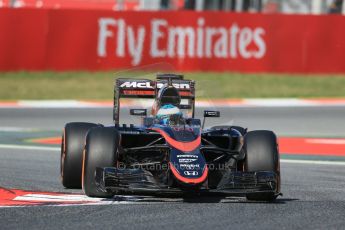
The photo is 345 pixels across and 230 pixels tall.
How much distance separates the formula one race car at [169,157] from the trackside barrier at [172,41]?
541 inches

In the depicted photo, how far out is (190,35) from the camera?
84.3 feet

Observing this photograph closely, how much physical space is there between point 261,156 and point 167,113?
133 centimetres

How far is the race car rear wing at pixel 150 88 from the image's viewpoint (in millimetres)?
11781

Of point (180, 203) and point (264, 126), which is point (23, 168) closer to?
point (180, 203)

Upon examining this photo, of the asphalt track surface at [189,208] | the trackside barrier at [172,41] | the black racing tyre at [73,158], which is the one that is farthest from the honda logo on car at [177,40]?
the black racing tyre at [73,158]

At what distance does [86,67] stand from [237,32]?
367 cm

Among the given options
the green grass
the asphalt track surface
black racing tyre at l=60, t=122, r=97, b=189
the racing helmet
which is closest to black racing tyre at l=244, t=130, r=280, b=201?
the asphalt track surface

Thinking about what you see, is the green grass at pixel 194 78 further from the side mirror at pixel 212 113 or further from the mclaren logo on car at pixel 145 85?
the side mirror at pixel 212 113

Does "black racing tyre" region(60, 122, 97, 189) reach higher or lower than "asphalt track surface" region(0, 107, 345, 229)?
higher

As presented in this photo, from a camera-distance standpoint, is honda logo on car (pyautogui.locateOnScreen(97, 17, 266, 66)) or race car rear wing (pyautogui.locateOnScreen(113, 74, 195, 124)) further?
honda logo on car (pyautogui.locateOnScreen(97, 17, 266, 66))

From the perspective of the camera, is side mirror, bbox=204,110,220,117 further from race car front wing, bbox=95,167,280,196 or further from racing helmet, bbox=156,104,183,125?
race car front wing, bbox=95,167,280,196

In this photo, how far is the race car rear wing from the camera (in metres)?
11.8

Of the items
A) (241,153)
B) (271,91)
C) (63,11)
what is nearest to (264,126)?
(271,91)

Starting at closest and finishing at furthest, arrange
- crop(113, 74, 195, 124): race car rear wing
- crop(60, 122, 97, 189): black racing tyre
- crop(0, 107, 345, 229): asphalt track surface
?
crop(0, 107, 345, 229): asphalt track surface, crop(60, 122, 97, 189): black racing tyre, crop(113, 74, 195, 124): race car rear wing
